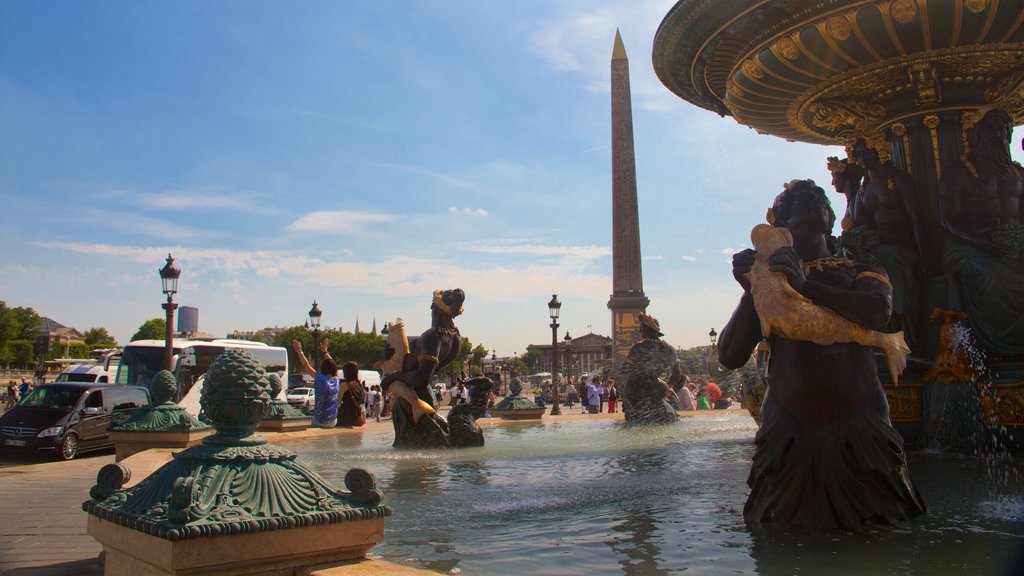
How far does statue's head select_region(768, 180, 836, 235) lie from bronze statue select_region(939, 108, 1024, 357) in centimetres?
377

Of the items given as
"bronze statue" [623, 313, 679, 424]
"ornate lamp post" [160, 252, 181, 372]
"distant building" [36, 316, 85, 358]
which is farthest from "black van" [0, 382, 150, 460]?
"distant building" [36, 316, 85, 358]

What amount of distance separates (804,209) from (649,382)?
8.46m

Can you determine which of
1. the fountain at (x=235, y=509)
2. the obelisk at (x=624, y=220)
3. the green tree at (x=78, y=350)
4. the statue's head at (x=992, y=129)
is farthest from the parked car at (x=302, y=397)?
the green tree at (x=78, y=350)

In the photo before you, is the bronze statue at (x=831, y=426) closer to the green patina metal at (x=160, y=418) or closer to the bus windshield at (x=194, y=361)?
the green patina metal at (x=160, y=418)

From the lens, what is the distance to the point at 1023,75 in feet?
25.9

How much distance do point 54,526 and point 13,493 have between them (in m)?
2.94

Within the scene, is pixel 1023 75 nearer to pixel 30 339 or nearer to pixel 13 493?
pixel 13 493

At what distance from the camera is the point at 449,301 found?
374 inches

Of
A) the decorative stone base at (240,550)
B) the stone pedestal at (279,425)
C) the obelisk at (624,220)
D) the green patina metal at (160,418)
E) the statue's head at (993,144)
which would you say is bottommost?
the stone pedestal at (279,425)

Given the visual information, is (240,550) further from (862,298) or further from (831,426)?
(862,298)

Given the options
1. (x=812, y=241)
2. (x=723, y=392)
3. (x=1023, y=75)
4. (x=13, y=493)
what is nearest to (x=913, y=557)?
(x=812, y=241)

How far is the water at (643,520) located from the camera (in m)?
3.35

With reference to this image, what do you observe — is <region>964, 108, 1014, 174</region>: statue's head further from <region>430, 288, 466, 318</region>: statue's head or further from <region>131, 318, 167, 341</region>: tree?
<region>131, 318, 167, 341</region>: tree

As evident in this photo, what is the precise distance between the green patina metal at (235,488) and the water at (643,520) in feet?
2.28
